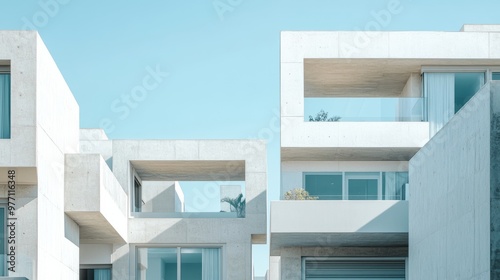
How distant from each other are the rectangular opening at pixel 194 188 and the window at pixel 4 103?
9410 millimetres

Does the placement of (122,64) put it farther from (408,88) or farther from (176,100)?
(408,88)

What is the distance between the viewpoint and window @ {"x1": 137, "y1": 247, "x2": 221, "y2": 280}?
26844 mm

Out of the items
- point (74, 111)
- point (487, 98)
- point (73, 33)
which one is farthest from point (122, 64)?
point (487, 98)

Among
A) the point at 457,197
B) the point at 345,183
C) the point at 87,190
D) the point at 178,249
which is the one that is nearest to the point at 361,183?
the point at 345,183

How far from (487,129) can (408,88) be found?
1290cm

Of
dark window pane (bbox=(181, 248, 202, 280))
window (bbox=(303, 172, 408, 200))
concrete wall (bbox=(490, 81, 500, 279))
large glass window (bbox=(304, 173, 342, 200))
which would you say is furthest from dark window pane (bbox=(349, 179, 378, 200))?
concrete wall (bbox=(490, 81, 500, 279))

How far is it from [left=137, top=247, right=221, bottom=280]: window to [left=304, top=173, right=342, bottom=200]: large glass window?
11.6 feet

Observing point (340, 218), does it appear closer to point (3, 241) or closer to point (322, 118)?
point (322, 118)

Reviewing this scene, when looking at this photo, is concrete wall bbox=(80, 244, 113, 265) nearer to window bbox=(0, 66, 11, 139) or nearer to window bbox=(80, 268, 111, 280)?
window bbox=(80, 268, 111, 280)

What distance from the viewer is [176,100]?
68.0ft

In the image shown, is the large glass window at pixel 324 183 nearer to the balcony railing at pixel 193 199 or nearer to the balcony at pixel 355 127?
the balcony at pixel 355 127

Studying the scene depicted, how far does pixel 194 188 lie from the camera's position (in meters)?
30.1

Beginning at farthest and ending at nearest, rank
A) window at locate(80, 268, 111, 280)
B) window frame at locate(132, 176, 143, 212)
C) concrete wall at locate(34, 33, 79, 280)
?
window frame at locate(132, 176, 143, 212) → window at locate(80, 268, 111, 280) → concrete wall at locate(34, 33, 79, 280)
